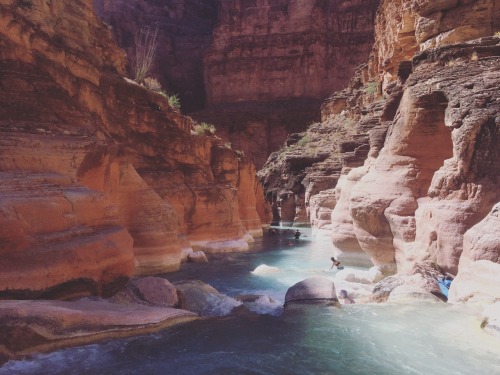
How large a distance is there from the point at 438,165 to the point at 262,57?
5991 centimetres

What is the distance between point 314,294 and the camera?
10.5 metres

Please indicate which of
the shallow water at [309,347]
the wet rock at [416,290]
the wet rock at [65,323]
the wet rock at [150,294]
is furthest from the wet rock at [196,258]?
the wet rock at [416,290]

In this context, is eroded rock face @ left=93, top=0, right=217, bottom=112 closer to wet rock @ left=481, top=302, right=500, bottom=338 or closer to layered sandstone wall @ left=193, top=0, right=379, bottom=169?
layered sandstone wall @ left=193, top=0, right=379, bottom=169

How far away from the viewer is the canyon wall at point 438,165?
8.70 m

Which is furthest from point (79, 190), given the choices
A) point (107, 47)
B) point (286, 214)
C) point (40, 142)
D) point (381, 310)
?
point (286, 214)

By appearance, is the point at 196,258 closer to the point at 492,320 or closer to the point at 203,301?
the point at 203,301

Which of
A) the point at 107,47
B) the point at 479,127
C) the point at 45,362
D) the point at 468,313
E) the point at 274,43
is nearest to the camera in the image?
the point at 45,362

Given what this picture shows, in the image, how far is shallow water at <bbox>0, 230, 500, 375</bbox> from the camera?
6.39 meters

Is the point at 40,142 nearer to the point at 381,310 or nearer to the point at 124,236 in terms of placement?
the point at 124,236

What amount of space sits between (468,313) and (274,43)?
64658mm

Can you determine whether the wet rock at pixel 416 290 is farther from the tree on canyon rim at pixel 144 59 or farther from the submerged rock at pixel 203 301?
the tree on canyon rim at pixel 144 59

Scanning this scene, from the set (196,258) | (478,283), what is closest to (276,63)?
(196,258)

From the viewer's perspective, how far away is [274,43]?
67312 millimetres

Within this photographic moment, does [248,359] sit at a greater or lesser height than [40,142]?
lesser
